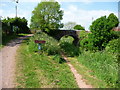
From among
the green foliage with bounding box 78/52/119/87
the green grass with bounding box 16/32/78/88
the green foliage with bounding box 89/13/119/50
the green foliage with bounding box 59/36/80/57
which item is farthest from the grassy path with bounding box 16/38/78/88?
the green foliage with bounding box 89/13/119/50

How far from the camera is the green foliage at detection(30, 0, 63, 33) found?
3081 centimetres

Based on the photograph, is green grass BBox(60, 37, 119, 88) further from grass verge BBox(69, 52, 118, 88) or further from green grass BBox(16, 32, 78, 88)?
green grass BBox(16, 32, 78, 88)

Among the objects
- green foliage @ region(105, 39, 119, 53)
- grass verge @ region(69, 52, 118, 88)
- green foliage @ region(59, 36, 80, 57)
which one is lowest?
grass verge @ region(69, 52, 118, 88)

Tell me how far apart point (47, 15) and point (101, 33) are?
1637 cm

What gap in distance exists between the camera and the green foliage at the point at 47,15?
3081cm

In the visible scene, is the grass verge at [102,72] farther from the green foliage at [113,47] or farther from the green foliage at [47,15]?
the green foliage at [47,15]

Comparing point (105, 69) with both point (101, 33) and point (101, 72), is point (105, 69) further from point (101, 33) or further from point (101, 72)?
point (101, 33)

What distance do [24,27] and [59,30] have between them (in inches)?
415

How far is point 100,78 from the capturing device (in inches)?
365

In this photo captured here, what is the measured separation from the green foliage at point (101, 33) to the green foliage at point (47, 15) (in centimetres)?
1443

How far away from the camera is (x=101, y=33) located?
16.8m

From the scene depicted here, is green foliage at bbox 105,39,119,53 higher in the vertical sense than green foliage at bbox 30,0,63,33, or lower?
lower

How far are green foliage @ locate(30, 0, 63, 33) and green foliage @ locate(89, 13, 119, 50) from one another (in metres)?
14.4

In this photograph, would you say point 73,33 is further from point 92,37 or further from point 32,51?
point 32,51
